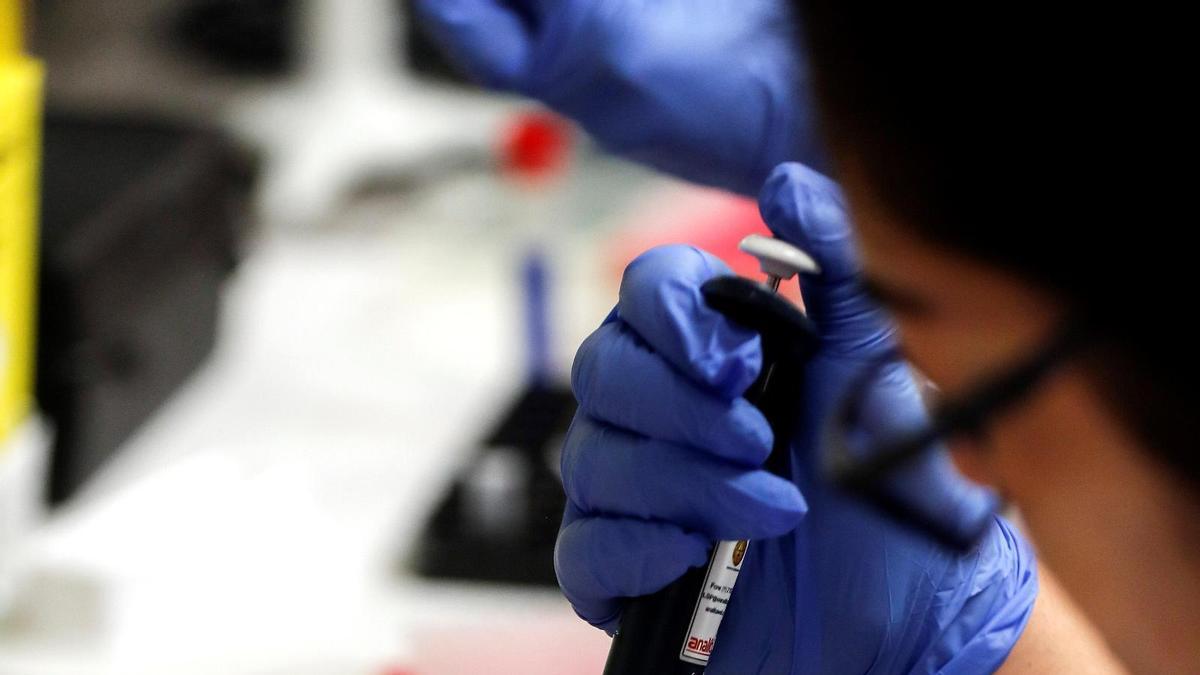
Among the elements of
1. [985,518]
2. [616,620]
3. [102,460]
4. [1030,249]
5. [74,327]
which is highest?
[1030,249]

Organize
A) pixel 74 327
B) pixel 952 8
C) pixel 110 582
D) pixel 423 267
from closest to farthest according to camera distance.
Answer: pixel 952 8 → pixel 110 582 → pixel 74 327 → pixel 423 267

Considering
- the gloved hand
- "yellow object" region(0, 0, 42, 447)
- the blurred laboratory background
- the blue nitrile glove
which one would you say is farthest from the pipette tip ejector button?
"yellow object" region(0, 0, 42, 447)

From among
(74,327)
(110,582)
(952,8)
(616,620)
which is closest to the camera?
(952,8)

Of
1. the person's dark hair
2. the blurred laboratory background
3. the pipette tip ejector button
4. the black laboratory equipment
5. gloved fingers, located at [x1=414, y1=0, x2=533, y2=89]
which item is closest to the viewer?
the person's dark hair

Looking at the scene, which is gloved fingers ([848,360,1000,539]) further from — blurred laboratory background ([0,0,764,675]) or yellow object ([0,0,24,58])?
yellow object ([0,0,24,58])

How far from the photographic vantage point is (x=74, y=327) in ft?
3.03

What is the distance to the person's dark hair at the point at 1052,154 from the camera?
0.96 ft

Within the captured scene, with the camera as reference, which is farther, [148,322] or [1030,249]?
[148,322]

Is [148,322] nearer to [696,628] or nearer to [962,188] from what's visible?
[696,628]

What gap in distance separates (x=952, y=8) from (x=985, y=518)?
19cm

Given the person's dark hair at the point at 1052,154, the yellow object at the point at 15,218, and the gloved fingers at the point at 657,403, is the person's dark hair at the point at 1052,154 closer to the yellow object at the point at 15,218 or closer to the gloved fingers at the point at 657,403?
the gloved fingers at the point at 657,403

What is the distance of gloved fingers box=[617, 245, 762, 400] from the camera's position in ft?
1.55

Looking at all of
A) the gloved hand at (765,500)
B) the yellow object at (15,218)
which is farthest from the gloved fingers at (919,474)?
the yellow object at (15,218)

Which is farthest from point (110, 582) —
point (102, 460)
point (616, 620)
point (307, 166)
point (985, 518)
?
point (307, 166)
